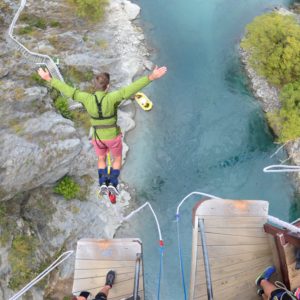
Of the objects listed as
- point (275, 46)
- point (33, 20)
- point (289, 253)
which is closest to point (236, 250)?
point (289, 253)

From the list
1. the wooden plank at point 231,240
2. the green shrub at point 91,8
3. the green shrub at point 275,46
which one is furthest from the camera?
the green shrub at point 91,8

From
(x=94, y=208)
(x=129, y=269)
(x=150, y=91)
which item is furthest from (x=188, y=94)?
(x=129, y=269)

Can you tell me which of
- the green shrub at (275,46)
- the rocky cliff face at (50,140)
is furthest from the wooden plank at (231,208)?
the green shrub at (275,46)

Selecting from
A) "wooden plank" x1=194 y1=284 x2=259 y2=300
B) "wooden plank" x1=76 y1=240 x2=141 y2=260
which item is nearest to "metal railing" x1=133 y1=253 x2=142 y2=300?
"wooden plank" x1=76 y1=240 x2=141 y2=260

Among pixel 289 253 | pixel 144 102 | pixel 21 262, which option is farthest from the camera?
pixel 144 102

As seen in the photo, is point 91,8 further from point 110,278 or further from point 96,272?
point 110,278

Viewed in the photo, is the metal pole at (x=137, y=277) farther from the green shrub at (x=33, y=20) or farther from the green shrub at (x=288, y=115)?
the green shrub at (x=33, y=20)
